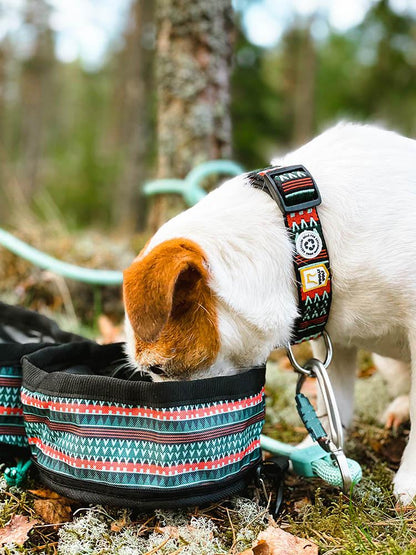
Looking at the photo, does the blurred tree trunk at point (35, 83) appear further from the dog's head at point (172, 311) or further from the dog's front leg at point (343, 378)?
the dog's head at point (172, 311)

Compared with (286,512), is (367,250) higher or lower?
higher

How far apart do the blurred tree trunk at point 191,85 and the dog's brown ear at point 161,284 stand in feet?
7.12

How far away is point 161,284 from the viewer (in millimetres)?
1485

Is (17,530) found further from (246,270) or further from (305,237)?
(305,237)

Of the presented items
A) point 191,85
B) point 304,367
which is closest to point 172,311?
point 304,367

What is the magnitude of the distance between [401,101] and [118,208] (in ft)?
27.6

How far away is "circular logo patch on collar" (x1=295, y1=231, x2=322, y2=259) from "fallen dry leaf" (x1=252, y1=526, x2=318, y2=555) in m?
0.78

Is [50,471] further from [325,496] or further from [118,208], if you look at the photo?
[118,208]

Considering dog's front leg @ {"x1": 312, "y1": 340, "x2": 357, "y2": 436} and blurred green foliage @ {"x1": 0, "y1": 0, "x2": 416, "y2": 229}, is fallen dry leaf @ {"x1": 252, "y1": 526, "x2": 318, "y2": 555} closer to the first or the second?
dog's front leg @ {"x1": 312, "y1": 340, "x2": 357, "y2": 436}

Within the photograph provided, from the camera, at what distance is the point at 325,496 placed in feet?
5.95

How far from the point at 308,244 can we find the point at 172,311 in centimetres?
45

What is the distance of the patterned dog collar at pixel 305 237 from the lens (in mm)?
1674

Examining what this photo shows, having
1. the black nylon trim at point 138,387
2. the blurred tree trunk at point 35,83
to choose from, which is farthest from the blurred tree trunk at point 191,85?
the blurred tree trunk at point 35,83

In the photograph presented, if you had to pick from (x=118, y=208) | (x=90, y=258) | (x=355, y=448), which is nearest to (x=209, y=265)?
(x=355, y=448)
